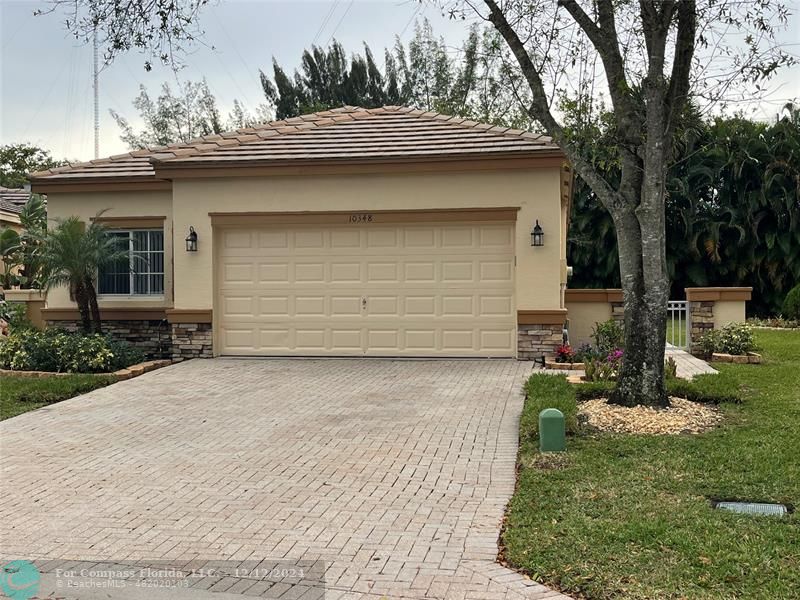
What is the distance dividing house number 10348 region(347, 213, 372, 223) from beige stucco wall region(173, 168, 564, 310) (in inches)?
5.6

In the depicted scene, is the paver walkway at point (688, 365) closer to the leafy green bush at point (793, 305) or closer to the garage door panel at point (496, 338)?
the garage door panel at point (496, 338)

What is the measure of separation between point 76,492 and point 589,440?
4.63 meters

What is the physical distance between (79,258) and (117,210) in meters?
1.84

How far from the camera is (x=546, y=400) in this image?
9.07 meters

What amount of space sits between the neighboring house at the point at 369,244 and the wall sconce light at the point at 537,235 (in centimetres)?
10

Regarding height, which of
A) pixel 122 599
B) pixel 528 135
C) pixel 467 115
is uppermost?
pixel 467 115

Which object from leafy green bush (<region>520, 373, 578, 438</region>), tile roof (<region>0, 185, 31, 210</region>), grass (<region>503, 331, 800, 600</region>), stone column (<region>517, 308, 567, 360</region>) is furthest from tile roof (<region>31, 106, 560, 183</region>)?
tile roof (<region>0, 185, 31, 210</region>)

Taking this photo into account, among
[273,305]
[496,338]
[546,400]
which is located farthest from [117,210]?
[546,400]

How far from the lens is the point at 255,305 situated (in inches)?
550

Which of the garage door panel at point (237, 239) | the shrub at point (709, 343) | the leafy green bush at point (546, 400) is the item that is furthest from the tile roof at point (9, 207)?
the shrub at point (709, 343)

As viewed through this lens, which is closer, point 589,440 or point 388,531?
point 388,531

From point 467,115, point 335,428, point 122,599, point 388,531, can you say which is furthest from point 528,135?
point 467,115

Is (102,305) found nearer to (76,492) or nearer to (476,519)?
(76,492)

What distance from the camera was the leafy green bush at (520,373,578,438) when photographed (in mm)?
7814
